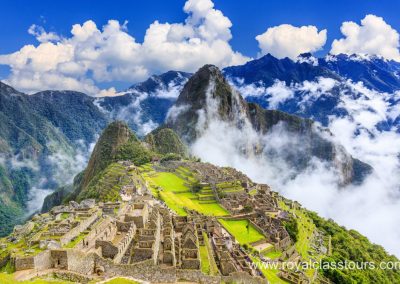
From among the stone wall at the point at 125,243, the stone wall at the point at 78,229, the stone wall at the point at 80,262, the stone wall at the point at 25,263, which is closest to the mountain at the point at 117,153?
the stone wall at the point at 78,229

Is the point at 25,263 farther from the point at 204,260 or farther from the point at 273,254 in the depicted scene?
the point at 273,254

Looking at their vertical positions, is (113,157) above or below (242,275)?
above

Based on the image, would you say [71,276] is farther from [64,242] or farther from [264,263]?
[264,263]

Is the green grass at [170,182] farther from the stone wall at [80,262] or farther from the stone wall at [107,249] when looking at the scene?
the stone wall at [80,262]

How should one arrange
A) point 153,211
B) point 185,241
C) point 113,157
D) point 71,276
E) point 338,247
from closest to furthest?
point 71,276 < point 185,241 < point 153,211 < point 338,247 < point 113,157

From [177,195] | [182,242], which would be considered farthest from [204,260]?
[177,195]

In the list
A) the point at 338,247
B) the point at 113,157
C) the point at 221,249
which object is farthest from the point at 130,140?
the point at 221,249

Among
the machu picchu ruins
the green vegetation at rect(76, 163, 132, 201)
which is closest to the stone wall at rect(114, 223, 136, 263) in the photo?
the machu picchu ruins
